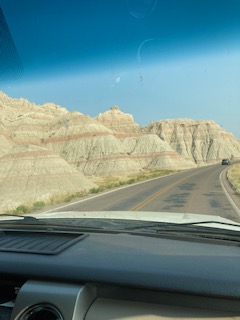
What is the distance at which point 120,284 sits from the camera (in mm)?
2275

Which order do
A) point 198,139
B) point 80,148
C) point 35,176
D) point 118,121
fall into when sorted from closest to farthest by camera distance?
point 35,176, point 80,148, point 118,121, point 198,139

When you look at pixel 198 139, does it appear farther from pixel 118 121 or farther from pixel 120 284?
pixel 120 284

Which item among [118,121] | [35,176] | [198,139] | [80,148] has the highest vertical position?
[118,121]

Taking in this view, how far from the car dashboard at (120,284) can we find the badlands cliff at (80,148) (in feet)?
Answer: 82.6

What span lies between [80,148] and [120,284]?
85.1 m

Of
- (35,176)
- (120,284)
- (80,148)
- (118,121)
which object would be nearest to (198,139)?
(118,121)

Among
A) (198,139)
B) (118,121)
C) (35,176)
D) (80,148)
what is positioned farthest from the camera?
(198,139)

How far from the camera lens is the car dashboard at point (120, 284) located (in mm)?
2207

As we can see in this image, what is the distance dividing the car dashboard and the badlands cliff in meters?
25.2

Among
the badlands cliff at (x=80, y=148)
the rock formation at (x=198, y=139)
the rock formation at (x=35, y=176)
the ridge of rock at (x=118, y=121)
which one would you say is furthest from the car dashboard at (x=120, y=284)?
the rock formation at (x=198, y=139)

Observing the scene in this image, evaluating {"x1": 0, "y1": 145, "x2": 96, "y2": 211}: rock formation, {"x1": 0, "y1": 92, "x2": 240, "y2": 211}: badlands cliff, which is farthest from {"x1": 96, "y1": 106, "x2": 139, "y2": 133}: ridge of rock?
{"x1": 0, "y1": 145, "x2": 96, "y2": 211}: rock formation

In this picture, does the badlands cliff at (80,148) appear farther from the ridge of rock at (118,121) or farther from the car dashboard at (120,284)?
the car dashboard at (120,284)

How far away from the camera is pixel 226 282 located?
2195 millimetres

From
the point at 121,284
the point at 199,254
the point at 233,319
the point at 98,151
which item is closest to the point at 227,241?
the point at 199,254
